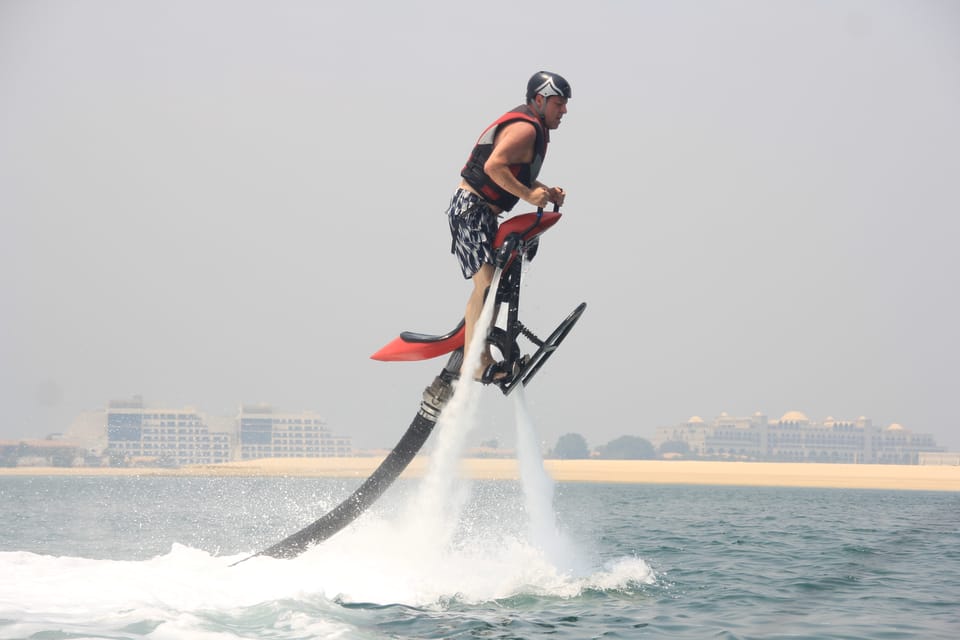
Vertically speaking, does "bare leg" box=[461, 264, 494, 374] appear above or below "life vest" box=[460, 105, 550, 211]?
below

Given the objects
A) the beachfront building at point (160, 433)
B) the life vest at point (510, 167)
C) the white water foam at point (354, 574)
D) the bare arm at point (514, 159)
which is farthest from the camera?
the beachfront building at point (160, 433)

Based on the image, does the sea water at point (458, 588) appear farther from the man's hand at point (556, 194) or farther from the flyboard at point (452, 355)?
the man's hand at point (556, 194)

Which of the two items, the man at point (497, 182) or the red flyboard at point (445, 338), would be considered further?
the red flyboard at point (445, 338)

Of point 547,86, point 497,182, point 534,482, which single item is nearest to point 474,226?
point 497,182

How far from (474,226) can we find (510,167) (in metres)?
0.61

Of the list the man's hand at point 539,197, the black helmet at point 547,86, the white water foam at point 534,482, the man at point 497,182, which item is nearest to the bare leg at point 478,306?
the man at point 497,182

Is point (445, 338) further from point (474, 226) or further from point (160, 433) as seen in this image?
point (160, 433)

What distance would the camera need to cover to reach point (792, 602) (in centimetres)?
874

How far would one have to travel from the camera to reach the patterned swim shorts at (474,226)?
820cm

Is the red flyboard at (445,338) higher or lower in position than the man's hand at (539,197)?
lower

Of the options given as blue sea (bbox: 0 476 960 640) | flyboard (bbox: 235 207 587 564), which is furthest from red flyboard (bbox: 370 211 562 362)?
blue sea (bbox: 0 476 960 640)

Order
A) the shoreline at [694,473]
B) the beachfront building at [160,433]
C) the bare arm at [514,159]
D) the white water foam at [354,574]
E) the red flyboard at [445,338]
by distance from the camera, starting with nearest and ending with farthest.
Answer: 1. the white water foam at [354,574]
2. the bare arm at [514,159]
3. the red flyboard at [445,338]
4. the shoreline at [694,473]
5. the beachfront building at [160,433]

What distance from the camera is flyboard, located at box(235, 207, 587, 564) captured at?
26.9 ft

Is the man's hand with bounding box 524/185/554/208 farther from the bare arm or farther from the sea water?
the sea water
